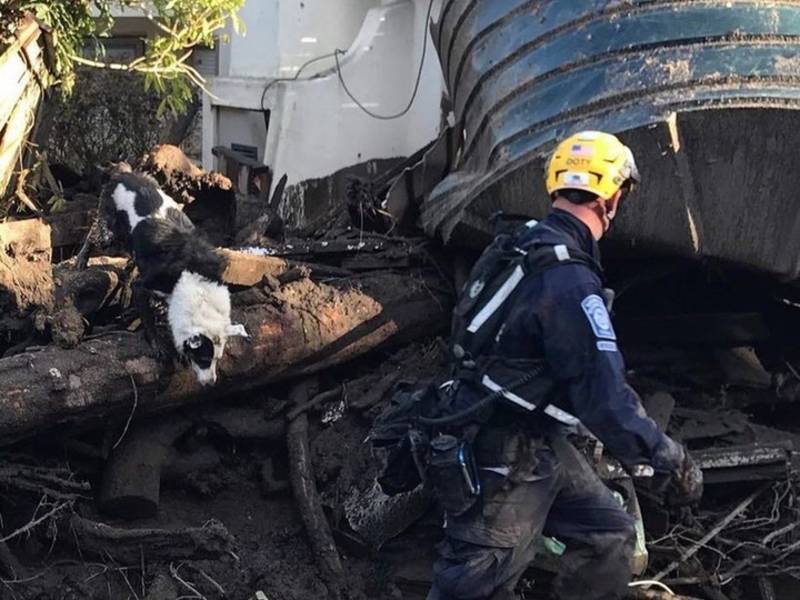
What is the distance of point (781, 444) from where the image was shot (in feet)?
16.1

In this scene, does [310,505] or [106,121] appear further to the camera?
[106,121]

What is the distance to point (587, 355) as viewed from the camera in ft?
11.1

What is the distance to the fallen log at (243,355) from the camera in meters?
4.45

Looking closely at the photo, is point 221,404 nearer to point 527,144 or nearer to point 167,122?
point 527,144

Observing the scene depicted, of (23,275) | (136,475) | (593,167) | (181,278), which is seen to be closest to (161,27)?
(23,275)

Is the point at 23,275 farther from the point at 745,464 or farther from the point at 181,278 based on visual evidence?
the point at 745,464

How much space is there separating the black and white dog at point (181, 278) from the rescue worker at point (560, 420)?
128cm

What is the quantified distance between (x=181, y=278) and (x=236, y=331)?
35 cm

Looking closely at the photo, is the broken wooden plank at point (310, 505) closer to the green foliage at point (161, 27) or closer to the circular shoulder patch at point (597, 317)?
the circular shoulder patch at point (597, 317)

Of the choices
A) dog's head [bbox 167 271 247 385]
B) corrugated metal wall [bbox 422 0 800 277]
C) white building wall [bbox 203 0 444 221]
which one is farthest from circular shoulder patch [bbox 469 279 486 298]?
white building wall [bbox 203 0 444 221]

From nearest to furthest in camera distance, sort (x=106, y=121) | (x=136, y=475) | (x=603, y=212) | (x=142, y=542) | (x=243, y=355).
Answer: (x=603, y=212) < (x=142, y=542) < (x=136, y=475) < (x=243, y=355) < (x=106, y=121)

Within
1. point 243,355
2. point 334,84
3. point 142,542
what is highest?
point 334,84

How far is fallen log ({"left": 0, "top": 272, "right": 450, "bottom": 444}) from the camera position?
14.6 ft

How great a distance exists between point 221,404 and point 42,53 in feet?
8.29
